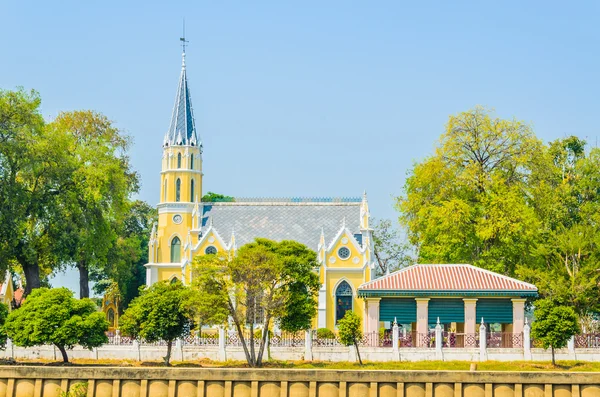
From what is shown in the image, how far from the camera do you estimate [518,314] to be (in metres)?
47.1

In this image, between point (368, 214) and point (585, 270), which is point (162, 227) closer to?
point (368, 214)

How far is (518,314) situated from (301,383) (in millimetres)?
17079

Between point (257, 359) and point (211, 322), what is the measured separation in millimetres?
2454

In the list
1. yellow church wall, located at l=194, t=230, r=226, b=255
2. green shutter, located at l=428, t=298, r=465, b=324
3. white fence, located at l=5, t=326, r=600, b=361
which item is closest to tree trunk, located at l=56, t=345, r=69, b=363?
white fence, located at l=5, t=326, r=600, b=361

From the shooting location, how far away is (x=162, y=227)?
62.8 metres

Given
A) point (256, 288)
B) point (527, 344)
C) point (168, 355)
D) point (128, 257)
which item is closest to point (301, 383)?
point (256, 288)

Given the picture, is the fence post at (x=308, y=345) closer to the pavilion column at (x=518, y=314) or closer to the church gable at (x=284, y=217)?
the pavilion column at (x=518, y=314)

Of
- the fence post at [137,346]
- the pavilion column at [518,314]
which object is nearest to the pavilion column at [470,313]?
the pavilion column at [518,314]

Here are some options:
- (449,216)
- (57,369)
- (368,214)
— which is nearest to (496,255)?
(449,216)

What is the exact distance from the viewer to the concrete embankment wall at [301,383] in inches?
1284

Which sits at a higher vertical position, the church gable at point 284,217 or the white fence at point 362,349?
the church gable at point 284,217

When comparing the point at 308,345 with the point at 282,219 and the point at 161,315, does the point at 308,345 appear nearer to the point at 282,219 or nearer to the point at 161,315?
the point at 161,315

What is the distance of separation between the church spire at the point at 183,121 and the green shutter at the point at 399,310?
20.7m

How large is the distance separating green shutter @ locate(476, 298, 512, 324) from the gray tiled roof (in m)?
14.7
